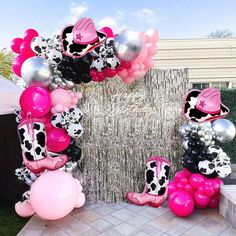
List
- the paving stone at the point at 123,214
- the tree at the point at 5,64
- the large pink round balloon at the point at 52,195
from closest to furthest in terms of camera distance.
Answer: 1. the large pink round balloon at the point at 52,195
2. the paving stone at the point at 123,214
3. the tree at the point at 5,64

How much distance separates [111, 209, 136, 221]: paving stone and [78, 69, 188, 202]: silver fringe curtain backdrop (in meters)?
0.36

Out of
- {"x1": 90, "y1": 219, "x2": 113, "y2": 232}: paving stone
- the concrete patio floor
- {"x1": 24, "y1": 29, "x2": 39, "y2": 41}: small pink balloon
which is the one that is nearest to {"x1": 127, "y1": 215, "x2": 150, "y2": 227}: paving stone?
the concrete patio floor

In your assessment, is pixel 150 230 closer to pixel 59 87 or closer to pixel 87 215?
pixel 87 215

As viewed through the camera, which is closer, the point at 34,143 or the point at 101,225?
the point at 34,143

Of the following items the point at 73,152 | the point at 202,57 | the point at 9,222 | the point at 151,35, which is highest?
the point at 202,57

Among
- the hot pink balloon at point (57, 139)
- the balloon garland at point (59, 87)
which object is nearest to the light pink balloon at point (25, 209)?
the balloon garland at point (59, 87)

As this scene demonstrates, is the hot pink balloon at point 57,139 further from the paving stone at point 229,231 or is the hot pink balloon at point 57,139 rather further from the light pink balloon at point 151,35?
the paving stone at point 229,231

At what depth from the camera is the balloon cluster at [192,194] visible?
397 cm

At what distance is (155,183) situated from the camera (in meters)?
4.23

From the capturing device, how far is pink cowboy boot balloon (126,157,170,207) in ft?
13.9

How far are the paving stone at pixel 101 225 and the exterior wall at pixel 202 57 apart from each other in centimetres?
571

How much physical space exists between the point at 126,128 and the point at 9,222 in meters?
2.38

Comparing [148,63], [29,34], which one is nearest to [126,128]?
[148,63]

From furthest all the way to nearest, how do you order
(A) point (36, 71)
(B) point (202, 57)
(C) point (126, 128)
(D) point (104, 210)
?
(B) point (202, 57), (C) point (126, 128), (D) point (104, 210), (A) point (36, 71)
